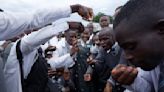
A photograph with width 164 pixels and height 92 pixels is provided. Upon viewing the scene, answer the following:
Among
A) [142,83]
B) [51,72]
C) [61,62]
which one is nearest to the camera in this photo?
[142,83]

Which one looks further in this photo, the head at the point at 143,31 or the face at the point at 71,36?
the face at the point at 71,36

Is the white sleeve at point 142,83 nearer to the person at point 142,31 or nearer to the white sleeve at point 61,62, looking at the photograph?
the person at point 142,31

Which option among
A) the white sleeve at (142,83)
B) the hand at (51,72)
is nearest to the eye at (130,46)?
the white sleeve at (142,83)

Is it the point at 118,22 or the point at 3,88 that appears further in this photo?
the point at 3,88

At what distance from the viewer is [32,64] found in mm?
3836

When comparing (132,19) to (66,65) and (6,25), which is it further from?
(66,65)

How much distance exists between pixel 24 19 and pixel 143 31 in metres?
1.64

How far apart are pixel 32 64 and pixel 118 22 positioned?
6.33ft

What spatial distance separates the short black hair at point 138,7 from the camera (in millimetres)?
1964

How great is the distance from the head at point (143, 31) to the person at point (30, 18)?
56.9 inches

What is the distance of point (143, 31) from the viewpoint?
1.97 m

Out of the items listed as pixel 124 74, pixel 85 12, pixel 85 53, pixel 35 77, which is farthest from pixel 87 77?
pixel 124 74

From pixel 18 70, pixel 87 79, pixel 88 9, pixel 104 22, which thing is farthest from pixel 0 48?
pixel 104 22

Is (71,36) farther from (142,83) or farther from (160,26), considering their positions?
(160,26)
